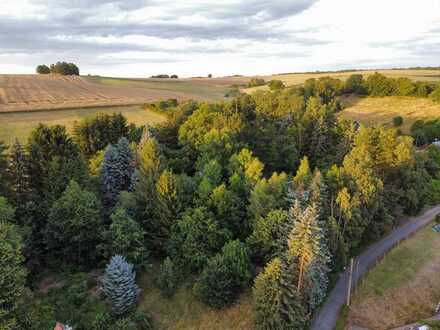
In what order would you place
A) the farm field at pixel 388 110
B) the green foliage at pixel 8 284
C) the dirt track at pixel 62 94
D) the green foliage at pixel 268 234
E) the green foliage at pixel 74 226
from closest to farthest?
the green foliage at pixel 8 284
the green foliage at pixel 268 234
the green foliage at pixel 74 226
the dirt track at pixel 62 94
the farm field at pixel 388 110

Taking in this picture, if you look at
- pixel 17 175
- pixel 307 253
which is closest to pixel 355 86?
pixel 307 253

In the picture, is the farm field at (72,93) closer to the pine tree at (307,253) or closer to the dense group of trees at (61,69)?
the dense group of trees at (61,69)

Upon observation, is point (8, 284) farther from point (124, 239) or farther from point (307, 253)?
point (307, 253)

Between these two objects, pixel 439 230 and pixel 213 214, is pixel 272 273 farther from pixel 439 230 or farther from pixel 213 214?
pixel 439 230

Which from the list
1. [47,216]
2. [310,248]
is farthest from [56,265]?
[310,248]

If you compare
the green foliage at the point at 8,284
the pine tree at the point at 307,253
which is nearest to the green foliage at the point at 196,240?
the pine tree at the point at 307,253

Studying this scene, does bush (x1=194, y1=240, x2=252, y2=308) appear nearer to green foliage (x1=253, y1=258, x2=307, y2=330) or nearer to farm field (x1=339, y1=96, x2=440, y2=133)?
green foliage (x1=253, y1=258, x2=307, y2=330)

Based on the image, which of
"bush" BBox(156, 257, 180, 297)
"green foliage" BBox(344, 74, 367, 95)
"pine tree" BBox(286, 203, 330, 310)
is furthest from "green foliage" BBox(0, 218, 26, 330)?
"green foliage" BBox(344, 74, 367, 95)
